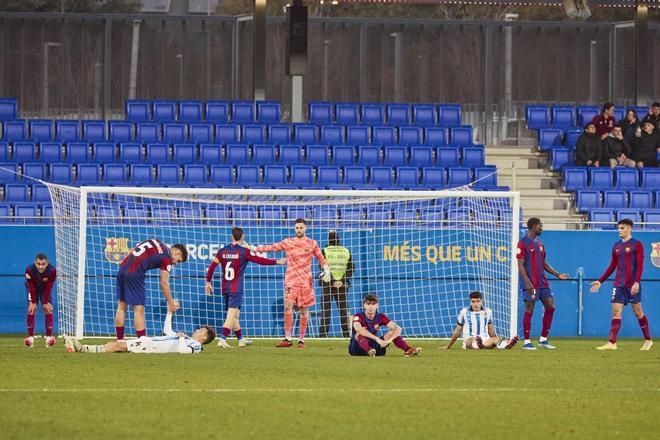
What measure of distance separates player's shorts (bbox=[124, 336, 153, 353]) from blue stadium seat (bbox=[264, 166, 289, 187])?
977 centimetres

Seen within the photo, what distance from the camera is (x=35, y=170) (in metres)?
26.1

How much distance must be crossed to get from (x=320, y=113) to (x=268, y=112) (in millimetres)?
1360

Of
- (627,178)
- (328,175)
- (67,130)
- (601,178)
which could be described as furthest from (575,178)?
(67,130)

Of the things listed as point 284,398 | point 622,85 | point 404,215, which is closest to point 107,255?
point 404,215

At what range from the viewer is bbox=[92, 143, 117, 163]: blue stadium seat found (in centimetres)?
2695

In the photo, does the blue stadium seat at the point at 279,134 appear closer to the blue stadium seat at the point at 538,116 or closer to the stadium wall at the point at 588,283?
the blue stadium seat at the point at 538,116

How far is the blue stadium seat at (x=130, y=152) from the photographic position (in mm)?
27031

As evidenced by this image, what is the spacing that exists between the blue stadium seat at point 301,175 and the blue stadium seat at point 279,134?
6.38 feet

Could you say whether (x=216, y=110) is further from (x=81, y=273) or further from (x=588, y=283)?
(x=81, y=273)

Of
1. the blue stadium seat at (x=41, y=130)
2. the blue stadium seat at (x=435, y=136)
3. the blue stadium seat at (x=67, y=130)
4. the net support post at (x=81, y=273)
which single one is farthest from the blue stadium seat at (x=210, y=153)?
the net support post at (x=81, y=273)

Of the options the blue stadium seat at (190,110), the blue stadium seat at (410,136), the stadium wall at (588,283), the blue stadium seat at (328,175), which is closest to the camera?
the stadium wall at (588,283)

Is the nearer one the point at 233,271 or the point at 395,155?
the point at 233,271

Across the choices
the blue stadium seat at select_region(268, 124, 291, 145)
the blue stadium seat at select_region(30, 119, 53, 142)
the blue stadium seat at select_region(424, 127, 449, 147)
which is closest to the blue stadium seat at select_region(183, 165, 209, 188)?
the blue stadium seat at select_region(268, 124, 291, 145)

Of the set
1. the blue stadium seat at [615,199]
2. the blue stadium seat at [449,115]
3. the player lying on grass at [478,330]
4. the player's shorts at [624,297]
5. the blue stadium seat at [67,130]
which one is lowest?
the player lying on grass at [478,330]
